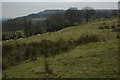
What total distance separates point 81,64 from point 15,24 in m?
64.0

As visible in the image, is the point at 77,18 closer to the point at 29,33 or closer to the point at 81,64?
the point at 29,33

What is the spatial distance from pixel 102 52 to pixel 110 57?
1.32m

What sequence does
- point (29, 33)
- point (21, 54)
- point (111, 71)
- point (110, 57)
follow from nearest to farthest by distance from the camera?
1. point (111, 71)
2. point (110, 57)
3. point (21, 54)
4. point (29, 33)

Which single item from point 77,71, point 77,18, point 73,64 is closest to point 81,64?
point 73,64

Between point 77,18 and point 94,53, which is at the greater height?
point 77,18

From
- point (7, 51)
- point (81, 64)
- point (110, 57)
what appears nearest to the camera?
point (81, 64)

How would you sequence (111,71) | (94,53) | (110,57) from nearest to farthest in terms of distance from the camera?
(111,71) → (110,57) → (94,53)

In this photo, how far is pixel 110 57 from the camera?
11.6m

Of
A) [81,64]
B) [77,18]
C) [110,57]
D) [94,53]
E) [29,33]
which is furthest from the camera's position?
[77,18]

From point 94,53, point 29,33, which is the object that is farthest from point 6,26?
point 94,53

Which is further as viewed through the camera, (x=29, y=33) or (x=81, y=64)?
(x=29, y=33)

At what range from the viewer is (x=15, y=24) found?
236 ft

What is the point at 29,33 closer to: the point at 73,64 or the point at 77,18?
the point at 77,18

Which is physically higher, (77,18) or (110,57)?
(77,18)
